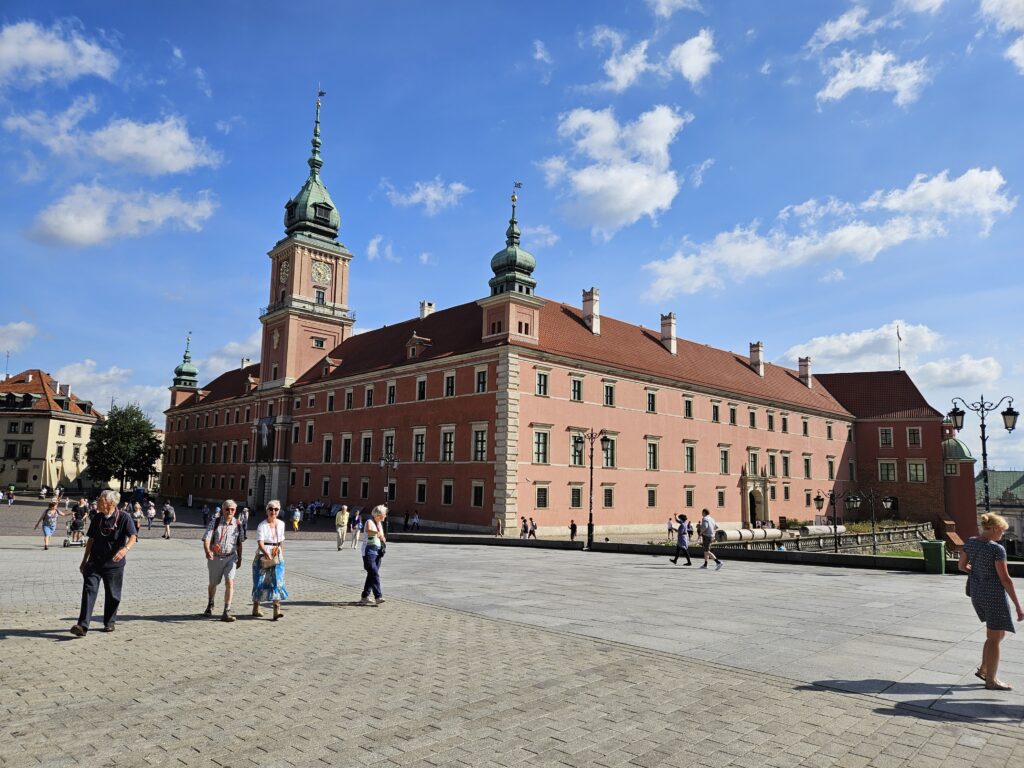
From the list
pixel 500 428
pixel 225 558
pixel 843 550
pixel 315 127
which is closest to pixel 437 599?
pixel 225 558

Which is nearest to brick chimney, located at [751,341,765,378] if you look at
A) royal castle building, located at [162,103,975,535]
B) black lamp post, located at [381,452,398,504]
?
royal castle building, located at [162,103,975,535]

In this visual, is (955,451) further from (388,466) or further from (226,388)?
(226,388)

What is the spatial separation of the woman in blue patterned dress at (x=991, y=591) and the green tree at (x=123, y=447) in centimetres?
7306

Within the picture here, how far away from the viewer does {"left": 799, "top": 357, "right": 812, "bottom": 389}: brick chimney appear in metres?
62.1

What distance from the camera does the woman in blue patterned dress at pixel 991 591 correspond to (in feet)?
21.5

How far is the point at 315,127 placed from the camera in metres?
62.5

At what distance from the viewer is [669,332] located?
49.2 metres

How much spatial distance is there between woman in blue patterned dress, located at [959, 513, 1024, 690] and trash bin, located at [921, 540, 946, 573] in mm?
12491

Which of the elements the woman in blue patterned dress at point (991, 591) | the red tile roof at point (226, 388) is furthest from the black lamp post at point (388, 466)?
the woman in blue patterned dress at point (991, 591)

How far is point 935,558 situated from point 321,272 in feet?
164

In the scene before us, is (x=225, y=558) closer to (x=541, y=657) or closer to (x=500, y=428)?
(x=541, y=657)

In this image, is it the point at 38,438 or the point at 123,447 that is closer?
the point at 123,447

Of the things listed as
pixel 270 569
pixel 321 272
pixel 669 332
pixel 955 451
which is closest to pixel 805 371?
pixel 955 451

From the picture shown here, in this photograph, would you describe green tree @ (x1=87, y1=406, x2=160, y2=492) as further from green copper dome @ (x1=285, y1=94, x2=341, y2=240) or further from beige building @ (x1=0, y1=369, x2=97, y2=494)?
green copper dome @ (x1=285, y1=94, x2=341, y2=240)
